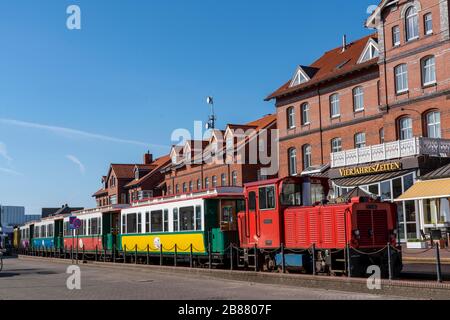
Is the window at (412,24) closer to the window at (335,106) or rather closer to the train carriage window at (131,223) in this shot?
the window at (335,106)

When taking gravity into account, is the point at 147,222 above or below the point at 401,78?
below

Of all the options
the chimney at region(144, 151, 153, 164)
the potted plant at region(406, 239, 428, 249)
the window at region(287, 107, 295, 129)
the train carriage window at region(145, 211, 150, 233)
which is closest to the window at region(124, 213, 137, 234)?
the train carriage window at region(145, 211, 150, 233)

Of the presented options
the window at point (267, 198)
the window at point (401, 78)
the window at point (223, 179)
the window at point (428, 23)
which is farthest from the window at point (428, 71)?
the window at point (223, 179)

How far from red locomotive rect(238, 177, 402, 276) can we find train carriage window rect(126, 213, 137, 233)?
1080 cm

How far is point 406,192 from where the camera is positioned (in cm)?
2938

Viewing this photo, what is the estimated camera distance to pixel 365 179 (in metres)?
33.7

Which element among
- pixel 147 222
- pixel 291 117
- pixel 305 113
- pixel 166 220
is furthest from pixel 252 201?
pixel 291 117

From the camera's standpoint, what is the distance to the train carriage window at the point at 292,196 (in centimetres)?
1716

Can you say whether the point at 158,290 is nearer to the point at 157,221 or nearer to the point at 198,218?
the point at 198,218

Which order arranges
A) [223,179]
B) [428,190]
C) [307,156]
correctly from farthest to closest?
[223,179] → [307,156] → [428,190]

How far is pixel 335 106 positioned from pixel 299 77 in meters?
5.21

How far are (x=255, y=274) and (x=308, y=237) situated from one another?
212cm

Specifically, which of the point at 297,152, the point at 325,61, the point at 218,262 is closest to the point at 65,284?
the point at 218,262
